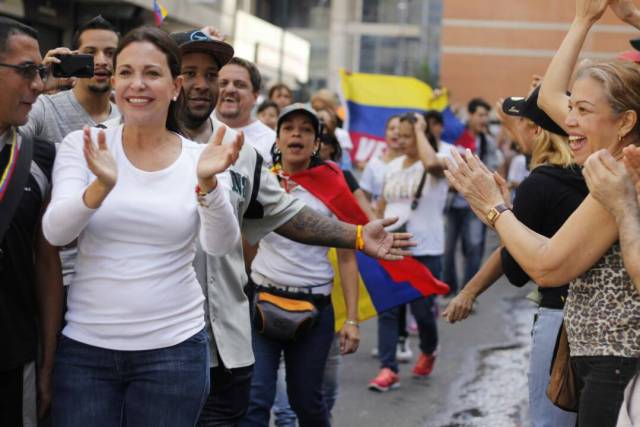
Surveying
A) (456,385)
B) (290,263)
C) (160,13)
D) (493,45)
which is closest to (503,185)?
(290,263)

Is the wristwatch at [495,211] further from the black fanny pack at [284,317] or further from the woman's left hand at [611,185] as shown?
the black fanny pack at [284,317]

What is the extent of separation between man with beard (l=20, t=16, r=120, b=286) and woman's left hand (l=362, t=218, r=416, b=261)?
1.18m

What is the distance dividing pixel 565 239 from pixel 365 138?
30.3ft

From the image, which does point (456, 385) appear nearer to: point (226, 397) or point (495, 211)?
point (226, 397)

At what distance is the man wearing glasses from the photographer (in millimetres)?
3176

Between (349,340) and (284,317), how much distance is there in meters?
0.42

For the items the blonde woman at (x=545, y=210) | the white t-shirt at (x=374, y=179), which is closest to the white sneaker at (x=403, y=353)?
the white t-shirt at (x=374, y=179)

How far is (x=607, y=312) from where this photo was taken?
3.28 metres

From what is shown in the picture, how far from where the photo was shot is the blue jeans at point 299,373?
490cm

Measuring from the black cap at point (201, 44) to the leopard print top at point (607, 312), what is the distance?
184cm

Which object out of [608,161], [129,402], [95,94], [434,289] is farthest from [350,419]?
[608,161]

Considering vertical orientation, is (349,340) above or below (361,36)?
below

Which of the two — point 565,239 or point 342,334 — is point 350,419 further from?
point 565,239

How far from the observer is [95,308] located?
320 centimetres
